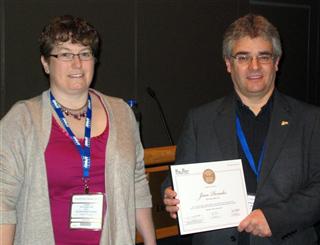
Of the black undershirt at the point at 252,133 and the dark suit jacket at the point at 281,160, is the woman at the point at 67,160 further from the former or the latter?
the black undershirt at the point at 252,133

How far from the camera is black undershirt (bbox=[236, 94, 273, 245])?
213cm

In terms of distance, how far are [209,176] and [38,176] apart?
0.75m

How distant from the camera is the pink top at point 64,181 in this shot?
1.92m

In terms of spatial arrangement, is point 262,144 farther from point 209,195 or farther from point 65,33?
point 65,33

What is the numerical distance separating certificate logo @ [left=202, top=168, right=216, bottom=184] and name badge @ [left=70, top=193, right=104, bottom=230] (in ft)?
1.53

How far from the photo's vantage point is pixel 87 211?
196cm

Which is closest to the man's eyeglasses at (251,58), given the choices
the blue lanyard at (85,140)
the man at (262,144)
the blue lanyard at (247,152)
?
the man at (262,144)

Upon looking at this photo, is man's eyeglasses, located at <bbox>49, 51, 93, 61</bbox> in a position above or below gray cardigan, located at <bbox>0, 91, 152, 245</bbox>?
above

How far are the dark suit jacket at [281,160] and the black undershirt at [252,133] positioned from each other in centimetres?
3

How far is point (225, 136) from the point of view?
2.20 m

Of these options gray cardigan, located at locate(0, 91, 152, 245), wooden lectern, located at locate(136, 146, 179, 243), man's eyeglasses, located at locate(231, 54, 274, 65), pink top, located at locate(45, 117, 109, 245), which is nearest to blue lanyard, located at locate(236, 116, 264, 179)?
man's eyeglasses, located at locate(231, 54, 274, 65)

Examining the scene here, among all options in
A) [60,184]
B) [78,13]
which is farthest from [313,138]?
[78,13]

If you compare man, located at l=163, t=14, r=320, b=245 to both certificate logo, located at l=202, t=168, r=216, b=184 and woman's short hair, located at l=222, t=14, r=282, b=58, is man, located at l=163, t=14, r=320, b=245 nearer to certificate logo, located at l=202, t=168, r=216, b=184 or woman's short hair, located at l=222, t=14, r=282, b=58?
woman's short hair, located at l=222, t=14, r=282, b=58

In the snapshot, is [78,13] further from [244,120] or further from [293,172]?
[293,172]
